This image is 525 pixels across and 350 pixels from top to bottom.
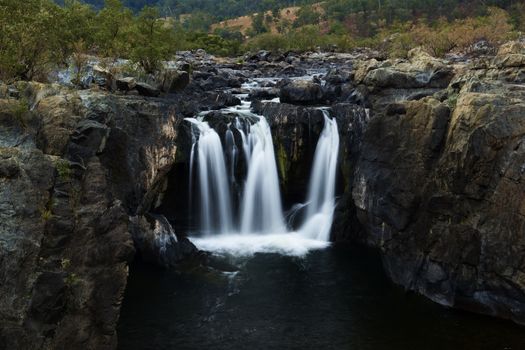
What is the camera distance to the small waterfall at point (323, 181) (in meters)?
27.5

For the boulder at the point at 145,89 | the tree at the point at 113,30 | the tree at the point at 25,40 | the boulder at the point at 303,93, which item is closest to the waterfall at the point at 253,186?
the boulder at the point at 145,89

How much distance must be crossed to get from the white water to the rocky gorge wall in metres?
0.67

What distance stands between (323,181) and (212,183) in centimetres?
630

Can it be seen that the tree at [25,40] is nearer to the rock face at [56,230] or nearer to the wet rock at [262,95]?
the rock face at [56,230]

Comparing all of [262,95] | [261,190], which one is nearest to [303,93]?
[262,95]

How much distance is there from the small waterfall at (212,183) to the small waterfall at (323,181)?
4602mm

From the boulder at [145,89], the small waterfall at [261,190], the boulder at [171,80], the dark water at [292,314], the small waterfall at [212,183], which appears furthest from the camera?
the boulder at [171,80]

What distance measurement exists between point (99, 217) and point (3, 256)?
131 inches

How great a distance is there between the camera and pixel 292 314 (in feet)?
61.7

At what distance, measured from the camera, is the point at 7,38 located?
2139cm

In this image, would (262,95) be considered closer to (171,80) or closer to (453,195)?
(171,80)

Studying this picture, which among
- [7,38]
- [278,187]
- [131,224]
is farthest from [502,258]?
[7,38]

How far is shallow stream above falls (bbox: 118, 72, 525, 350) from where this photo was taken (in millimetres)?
17156

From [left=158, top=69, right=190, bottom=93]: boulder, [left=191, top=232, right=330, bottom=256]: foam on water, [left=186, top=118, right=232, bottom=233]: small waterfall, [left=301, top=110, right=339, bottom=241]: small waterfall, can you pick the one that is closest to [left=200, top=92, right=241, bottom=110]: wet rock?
[left=158, top=69, right=190, bottom=93]: boulder
